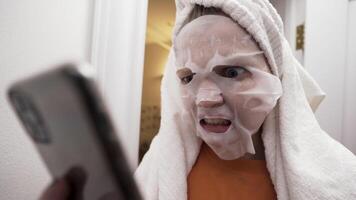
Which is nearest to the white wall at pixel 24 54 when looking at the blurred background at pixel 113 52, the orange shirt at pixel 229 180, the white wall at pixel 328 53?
the blurred background at pixel 113 52

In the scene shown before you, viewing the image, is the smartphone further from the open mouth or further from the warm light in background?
→ the warm light in background

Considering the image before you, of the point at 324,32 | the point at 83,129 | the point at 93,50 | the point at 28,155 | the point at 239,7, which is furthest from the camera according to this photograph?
the point at 324,32

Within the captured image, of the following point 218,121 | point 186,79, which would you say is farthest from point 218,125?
point 186,79

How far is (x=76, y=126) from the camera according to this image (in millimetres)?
200

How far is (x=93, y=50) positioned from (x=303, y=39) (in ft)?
2.39

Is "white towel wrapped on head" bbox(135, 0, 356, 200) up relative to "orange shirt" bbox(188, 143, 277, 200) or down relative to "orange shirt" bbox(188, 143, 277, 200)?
up

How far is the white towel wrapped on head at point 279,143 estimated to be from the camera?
1.86 feet

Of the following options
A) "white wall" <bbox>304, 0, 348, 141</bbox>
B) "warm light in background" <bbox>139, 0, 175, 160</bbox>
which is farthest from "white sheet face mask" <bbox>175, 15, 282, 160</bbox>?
"warm light in background" <bbox>139, 0, 175, 160</bbox>

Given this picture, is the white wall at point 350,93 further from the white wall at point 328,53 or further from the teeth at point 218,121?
the teeth at point 218,121

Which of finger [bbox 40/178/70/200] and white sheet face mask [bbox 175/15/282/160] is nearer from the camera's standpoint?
finger [bbox 40/178/70/200]

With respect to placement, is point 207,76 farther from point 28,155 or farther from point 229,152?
point 28,155

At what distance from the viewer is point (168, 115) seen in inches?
27.6

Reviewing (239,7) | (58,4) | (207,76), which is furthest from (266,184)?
(58,4)

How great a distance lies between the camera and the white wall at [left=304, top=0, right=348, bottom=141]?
41.4 inches
